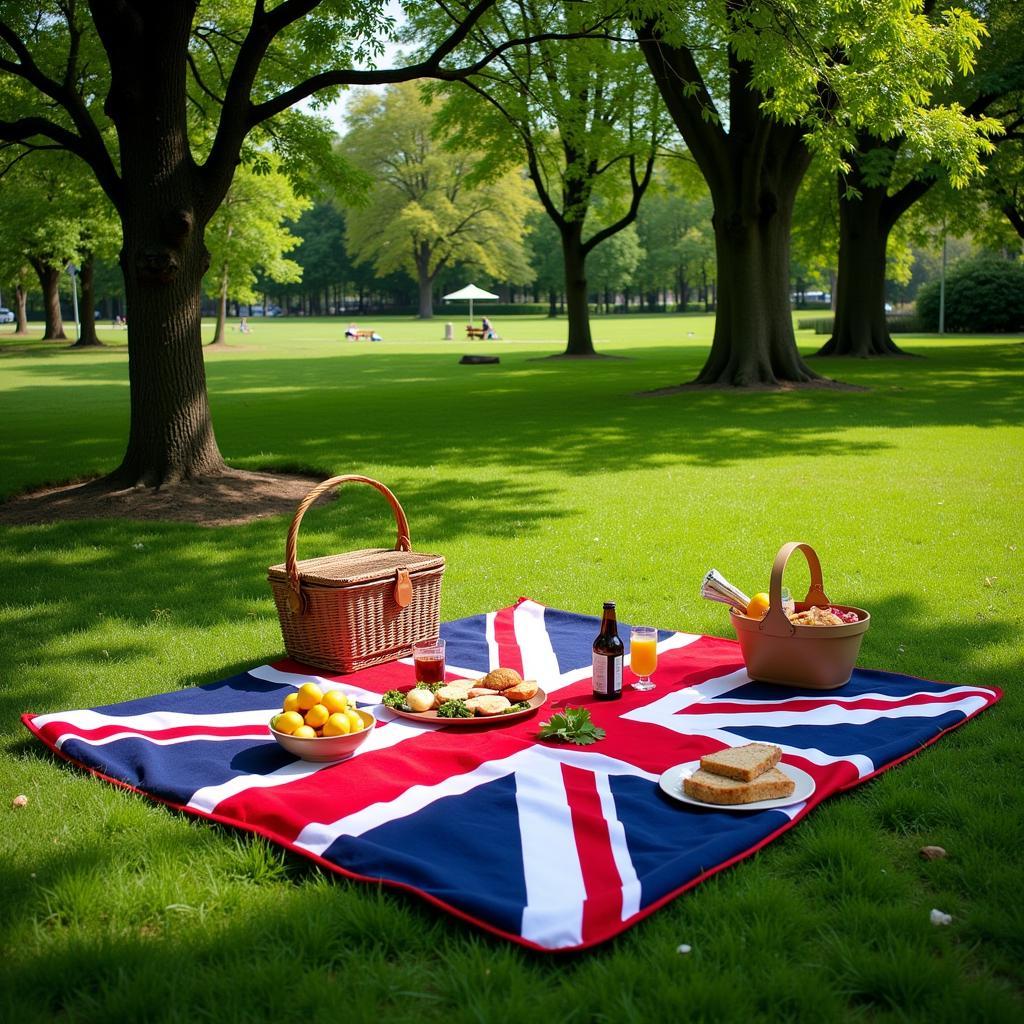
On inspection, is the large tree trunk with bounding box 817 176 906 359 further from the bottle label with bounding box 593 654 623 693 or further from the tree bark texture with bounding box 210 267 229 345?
the bottle label with bounding box 593 654 623 693

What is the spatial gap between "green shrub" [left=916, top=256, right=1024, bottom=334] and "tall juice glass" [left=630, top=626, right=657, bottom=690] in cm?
4395

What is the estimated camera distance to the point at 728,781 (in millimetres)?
4117

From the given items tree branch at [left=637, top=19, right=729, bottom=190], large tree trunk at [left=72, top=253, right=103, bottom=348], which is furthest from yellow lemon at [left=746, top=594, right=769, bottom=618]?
large tree trunk at [left=72, top=253, right=103, bottom=348]

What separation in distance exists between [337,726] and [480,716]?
29.1 inches

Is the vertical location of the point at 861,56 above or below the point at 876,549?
above

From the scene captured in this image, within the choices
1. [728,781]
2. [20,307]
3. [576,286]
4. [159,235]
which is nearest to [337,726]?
[728,781]

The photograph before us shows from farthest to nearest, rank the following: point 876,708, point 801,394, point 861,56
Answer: point 801,394 < point 861,56 < point 876,708

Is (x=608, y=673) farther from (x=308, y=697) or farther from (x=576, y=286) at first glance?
(x=576, y=286)

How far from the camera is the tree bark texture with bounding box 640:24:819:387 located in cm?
1870

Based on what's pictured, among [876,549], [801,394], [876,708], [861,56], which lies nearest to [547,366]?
[801,394]

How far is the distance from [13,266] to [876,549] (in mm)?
39224

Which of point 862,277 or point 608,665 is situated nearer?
point 608,665

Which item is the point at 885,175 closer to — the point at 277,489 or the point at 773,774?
the point at 277,489

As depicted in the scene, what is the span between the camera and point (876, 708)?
5051mm
